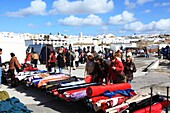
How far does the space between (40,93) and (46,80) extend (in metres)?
0.57

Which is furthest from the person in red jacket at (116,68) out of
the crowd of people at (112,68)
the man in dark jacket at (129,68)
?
the man in dark jacket at (129,68)

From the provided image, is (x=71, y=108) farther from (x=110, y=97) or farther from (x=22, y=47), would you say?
(x=22, y=47)

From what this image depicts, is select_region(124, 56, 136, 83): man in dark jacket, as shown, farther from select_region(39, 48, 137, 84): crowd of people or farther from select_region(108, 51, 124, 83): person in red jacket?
select_region(108, 51, 124, 83): person in red jacket

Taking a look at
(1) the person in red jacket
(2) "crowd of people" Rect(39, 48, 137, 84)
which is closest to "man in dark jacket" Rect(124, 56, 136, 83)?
(2) "crowd of people" Rect(39, 48, 137, 84)

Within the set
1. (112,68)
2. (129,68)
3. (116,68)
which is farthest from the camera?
(129,68)

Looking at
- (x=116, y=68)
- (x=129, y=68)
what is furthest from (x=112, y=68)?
(x=129, y=68)

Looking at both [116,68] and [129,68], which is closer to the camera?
[116,68]

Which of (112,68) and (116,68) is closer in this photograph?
(116,68)

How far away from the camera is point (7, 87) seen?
10.9m

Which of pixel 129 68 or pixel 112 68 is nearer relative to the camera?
pixel 112 68

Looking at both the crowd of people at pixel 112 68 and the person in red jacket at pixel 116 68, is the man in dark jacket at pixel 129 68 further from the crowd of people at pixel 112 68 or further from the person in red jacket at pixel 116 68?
the person in red jacket at pixel 116 68

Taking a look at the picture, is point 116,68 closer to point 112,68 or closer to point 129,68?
point 112,68

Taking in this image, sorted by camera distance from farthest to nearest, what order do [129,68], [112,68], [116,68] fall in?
[129,68]
[112,68]
[116,68]

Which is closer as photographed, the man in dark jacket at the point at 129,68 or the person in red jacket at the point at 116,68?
the person in red jacket at the point at 116,68
